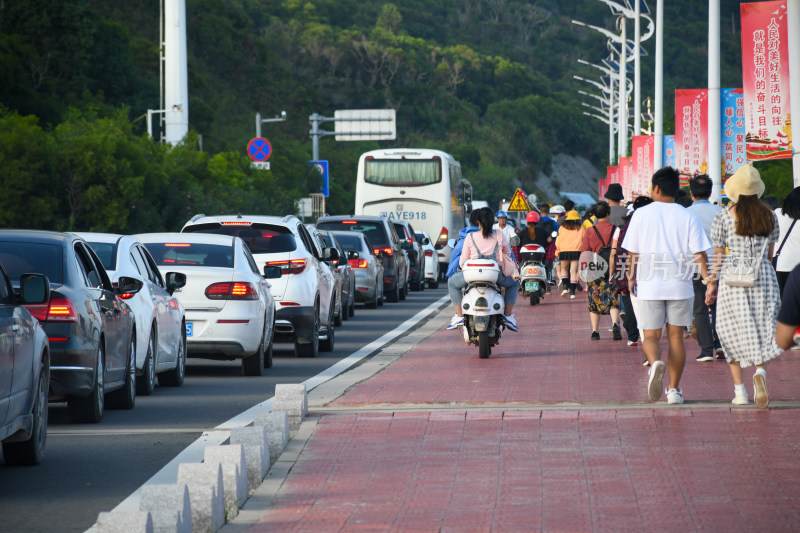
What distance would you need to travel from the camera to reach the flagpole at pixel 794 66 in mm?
20266

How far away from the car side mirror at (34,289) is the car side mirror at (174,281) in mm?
5368

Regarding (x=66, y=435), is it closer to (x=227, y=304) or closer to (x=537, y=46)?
(x=227, y=304)

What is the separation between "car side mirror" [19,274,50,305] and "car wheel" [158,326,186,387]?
5582 millimetres

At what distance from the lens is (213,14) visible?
94.0 metres

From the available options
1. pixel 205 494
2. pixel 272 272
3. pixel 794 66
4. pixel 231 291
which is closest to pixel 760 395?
pixel 205 494

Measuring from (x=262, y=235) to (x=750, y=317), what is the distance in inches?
331

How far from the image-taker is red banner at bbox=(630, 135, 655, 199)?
152 ft

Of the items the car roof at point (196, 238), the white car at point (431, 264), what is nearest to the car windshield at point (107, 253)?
the car roof at point (196, 238)

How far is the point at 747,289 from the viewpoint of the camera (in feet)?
38.8

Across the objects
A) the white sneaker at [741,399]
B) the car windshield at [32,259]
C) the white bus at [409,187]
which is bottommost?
the white sneaker at [741,399]

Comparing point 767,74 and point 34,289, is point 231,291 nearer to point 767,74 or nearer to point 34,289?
point 34,289

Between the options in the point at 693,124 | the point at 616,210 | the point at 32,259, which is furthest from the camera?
the point at 693,124

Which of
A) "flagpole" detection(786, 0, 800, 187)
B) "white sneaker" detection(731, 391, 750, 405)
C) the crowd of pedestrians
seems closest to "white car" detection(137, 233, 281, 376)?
the crowd of pedestrians

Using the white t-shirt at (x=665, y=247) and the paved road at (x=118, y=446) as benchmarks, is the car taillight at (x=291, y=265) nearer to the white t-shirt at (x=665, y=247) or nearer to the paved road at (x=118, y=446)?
the paved road at (x=118, y=446)
